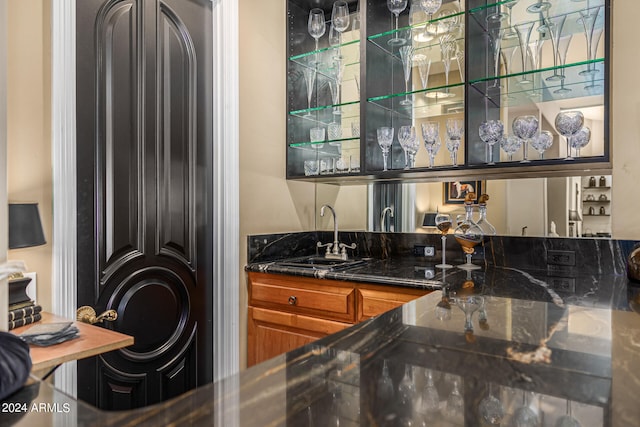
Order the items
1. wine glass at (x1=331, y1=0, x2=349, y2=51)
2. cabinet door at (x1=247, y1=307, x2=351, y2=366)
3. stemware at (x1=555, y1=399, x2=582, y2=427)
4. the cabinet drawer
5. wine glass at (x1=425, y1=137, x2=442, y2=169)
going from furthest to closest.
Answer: wine glass at (x1=331, y1=0, x2=349, y2=51), wine glass at (x1=425, y1=137, x2=442, y2=169), cabinet door at (x1=247, y1=307, x2=351, y2=366), the cabinet drawer, stemware at (x1=555, y1=399, x2=582, y2=427)

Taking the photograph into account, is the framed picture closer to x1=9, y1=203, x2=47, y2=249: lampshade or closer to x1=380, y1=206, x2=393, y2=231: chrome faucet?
x1=380, y1=206, x2=393, y2=231: chrome faucet

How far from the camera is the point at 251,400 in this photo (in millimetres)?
469

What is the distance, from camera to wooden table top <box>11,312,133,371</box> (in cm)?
114

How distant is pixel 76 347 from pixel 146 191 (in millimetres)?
892

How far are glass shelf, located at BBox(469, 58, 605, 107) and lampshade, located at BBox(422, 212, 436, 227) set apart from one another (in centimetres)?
72

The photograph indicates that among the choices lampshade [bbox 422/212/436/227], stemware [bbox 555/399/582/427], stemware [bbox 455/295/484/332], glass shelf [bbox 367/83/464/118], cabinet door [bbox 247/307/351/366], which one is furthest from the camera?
lampshade [bbox 422/212/436/227]

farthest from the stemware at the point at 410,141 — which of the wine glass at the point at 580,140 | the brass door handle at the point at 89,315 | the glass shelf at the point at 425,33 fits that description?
the brass door handle at the point at 89,315

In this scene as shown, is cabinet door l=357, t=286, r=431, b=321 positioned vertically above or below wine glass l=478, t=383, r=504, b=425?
below

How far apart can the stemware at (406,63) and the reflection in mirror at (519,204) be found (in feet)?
1.74

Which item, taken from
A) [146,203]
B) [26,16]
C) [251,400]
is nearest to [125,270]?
[146,203]

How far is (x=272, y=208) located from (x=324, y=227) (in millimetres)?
493

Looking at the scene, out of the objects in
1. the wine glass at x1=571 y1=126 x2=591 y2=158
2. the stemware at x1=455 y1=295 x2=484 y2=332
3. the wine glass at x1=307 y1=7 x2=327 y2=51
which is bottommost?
the stemware at x1=455 y1=295 x2=484 y2=332

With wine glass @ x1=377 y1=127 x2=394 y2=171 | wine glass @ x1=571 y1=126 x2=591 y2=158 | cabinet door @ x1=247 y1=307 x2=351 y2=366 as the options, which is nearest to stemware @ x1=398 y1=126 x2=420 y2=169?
wine glass @ x1=377 y1=127 x2=394 y2=171

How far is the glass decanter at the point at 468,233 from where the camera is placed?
2240mm
